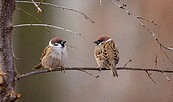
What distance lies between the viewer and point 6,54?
63.6 inches

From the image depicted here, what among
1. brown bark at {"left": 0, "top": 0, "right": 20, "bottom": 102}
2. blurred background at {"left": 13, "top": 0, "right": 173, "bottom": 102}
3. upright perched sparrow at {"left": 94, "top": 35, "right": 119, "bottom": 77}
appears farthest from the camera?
blurred background at {"left": 13, "top": 0, "right": 173, "bottom": 102}

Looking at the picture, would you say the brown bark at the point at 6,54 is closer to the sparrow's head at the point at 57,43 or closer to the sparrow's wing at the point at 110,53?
the sparrow's head at the point at 57,43

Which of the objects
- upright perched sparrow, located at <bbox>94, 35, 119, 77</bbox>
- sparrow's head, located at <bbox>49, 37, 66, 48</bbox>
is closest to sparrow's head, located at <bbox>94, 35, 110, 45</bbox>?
upright perched sparrow, located at <bbox>94, 35, 119, 77</bbox>

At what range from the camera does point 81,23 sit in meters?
4.36

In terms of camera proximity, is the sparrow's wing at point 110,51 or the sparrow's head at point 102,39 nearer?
the sparrow's head at point 102,39

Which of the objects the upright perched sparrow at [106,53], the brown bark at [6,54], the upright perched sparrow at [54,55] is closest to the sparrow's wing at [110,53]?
the upright perched sparrow at [106,53]

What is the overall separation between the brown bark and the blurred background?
2.17 m

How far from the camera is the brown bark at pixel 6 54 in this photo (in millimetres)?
1600

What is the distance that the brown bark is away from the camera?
1.60 metres

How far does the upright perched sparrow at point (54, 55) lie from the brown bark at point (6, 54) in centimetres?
84

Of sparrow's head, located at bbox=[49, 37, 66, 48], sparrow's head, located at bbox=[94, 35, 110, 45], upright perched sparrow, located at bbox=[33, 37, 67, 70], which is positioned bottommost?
upright perched sparrow, located at bbox=[33, 37, 67, 70]

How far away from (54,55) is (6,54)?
0.98 metres

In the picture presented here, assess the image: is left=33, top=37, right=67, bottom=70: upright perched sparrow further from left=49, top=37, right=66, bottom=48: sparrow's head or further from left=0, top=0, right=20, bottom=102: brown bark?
left=0, top=0, right=20, bottom=102: brown bark

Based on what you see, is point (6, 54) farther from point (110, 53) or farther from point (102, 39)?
point (110, 53)
